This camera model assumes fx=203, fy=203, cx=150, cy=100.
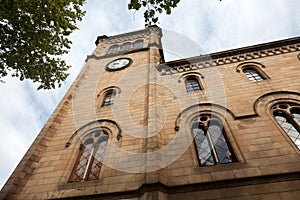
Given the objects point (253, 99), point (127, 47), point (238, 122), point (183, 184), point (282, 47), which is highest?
point (127, 47)

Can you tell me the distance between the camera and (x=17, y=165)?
22.4ft

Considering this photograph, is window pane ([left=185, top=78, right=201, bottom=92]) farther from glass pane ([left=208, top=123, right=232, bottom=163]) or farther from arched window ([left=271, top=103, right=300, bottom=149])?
arched window ([left=271, top=103, right=300, bottom=149])

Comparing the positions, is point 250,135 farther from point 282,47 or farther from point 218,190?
point 282,47

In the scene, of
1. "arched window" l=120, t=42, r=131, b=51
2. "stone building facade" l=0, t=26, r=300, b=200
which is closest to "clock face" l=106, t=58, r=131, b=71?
"stone building facade" l=0, t=26, r=300, b=200

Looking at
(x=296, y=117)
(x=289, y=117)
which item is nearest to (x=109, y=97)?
(x=289, y=117)

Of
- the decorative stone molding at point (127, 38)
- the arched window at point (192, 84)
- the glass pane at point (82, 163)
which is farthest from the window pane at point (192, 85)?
the decorative stone molding at point (127, 38)

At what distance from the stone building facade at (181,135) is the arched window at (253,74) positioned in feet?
0.14

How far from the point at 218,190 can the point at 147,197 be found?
172 cm

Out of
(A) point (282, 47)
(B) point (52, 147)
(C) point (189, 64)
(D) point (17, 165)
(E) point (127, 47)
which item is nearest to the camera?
(D) point (17, 165)

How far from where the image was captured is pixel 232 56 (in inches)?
456

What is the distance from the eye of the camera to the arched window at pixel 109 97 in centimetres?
1051

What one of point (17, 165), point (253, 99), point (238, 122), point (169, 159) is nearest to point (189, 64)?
point (253, 99)

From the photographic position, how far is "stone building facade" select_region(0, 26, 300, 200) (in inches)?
203

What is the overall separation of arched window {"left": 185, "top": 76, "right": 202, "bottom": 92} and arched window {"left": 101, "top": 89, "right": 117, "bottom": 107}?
3.92m
